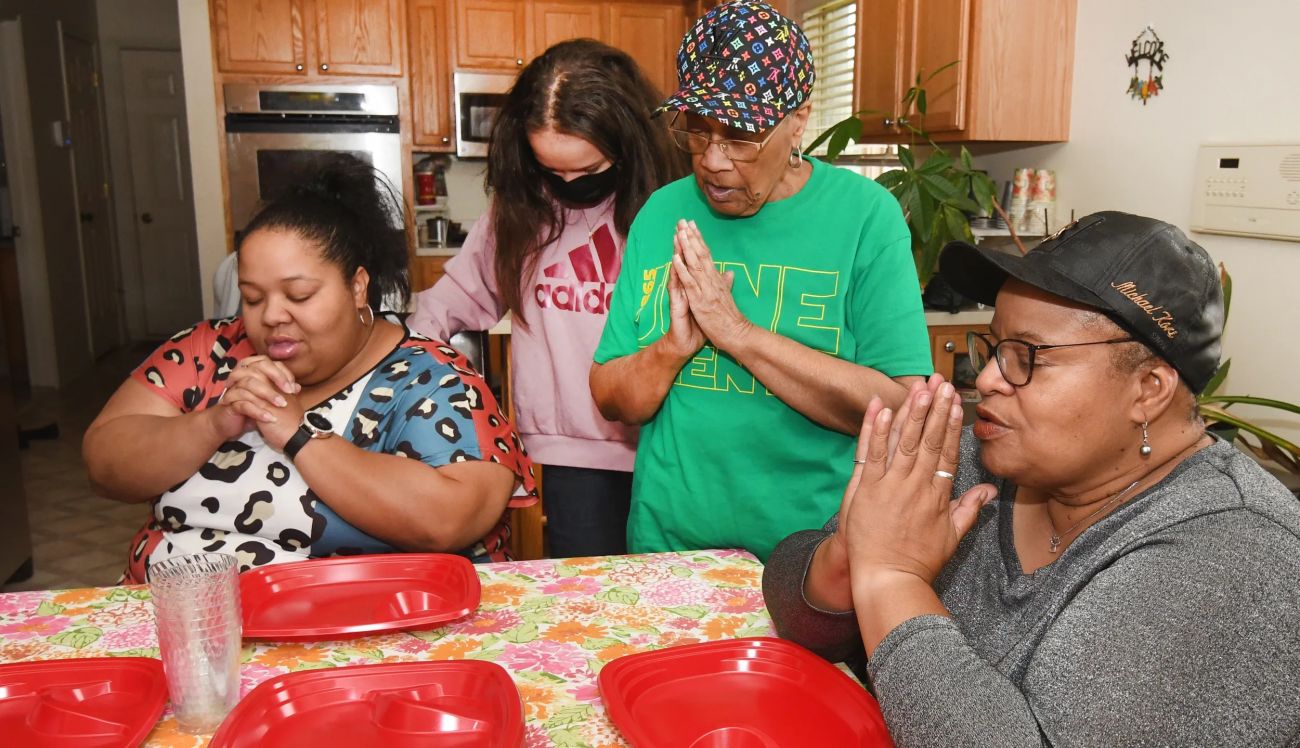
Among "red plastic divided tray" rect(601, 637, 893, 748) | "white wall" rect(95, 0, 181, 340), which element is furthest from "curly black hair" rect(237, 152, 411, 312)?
"white wall" rect(95, 0, 181, 340)

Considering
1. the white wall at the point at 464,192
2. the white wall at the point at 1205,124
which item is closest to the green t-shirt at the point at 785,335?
the white wall at the point at 1205,124

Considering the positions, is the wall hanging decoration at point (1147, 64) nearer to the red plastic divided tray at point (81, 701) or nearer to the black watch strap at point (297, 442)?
the black watch strap at point (297, 442)

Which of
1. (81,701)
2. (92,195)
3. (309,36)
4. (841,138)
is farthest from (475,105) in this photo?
(81,701)

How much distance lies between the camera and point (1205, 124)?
2.79 meters

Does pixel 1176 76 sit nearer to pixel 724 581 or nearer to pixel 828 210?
pixel 828 210

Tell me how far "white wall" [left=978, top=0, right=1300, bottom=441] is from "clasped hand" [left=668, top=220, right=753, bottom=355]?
1887 millimetres

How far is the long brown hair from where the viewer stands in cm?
183

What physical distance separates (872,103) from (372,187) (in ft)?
10.1

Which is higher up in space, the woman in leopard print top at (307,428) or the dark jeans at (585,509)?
the woman in leopard print top at (307,428)

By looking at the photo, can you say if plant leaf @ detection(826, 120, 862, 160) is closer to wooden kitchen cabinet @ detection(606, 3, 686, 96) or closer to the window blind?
the window blind

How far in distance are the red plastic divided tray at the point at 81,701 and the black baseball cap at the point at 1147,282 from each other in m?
1.00

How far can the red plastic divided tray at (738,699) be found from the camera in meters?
0.99

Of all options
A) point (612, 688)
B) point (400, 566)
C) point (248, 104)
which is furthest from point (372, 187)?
point (248, 104)

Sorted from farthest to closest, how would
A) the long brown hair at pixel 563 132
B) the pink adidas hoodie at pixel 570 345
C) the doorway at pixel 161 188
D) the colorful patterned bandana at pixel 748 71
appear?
1. the doorway at pixel 161 188
2. the pink adidas hoodie at pixel 570 345
3. the long brown hair at pixel 563 132
4. the colorful patterned bandana at pixel 748 71
